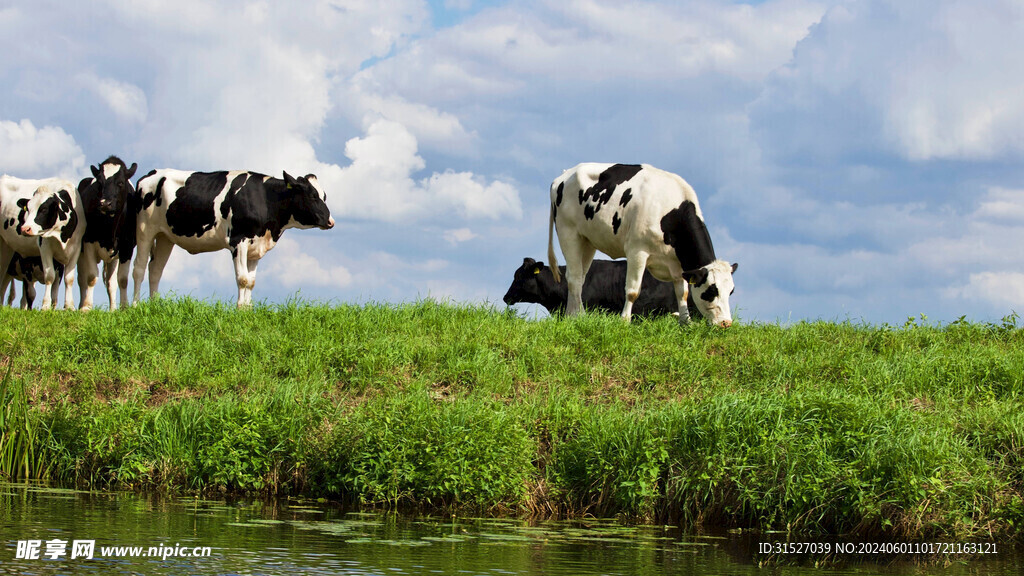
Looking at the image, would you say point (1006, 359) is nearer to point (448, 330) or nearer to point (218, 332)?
point (448, 330)

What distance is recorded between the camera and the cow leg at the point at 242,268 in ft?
59.2

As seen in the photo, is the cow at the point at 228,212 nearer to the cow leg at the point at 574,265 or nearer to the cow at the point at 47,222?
the cow at the point at 47,222

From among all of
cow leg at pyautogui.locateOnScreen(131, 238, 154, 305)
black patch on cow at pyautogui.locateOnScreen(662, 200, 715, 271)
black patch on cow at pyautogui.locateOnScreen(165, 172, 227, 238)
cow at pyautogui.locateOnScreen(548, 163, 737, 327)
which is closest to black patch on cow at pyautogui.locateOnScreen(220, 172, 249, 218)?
black patch on cow at pyautogui.locateOnScreen(165, 172, 227, 238)

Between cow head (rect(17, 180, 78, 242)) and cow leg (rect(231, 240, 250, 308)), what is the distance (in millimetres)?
3839

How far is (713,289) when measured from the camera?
602 inches

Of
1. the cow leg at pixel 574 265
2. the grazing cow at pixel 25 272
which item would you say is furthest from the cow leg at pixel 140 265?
the cow leg at pixel 574 265

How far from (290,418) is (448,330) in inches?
162

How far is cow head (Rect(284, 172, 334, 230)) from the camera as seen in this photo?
62.1 feet

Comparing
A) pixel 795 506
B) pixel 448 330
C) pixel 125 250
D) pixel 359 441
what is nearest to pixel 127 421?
pixel 359 441

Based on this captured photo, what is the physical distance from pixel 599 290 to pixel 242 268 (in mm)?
7358

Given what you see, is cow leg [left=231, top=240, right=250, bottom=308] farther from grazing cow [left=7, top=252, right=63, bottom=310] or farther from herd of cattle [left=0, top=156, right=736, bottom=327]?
grazing cow [left=7, top=252, right=63, bottom=310]

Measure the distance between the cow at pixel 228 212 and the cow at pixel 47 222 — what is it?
126 centimetres

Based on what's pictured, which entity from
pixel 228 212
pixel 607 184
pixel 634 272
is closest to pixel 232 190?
pixel 228 212

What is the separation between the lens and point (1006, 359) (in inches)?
496
